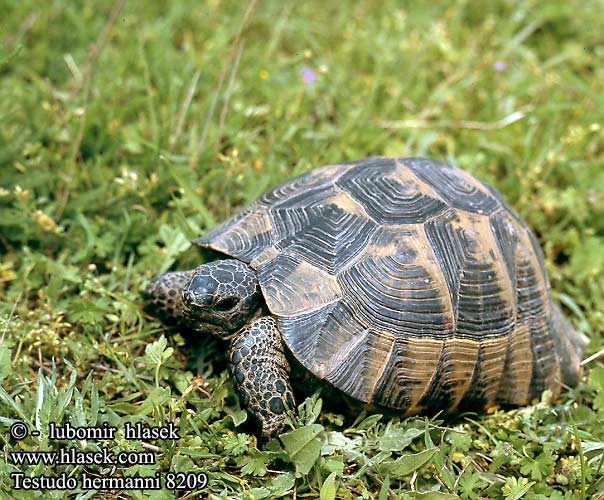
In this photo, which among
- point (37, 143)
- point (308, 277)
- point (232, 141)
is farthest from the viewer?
point (232, 141)

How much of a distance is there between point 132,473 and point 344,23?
4.47 m

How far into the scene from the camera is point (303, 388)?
3043 millimetres

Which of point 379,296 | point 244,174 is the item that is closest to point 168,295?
point 379,296

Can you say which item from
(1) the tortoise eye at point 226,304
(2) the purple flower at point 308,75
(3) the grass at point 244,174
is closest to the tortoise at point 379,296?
(1) the tortoise eye at point 226,304

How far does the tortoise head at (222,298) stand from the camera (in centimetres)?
294

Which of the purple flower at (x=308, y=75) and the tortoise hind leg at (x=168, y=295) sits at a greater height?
the purple flower at (x=308, y=75)

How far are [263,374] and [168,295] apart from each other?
0.70m

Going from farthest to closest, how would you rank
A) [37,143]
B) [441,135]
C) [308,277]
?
[441,135]
[37,143]
[308,277]

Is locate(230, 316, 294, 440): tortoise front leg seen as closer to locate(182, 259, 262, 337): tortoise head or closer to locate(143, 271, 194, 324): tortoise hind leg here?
locate(182, 259, 262, 337): tortoise head

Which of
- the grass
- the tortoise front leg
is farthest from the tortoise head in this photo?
the grass

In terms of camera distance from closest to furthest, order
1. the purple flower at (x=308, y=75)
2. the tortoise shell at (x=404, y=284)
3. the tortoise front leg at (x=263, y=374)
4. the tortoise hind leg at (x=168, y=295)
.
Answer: the tortoise front leg at (x=263, y=374) < the tortoise shell at (x=404, y=284) < the tortoise hind leg at (x=168, y=295) < the purple flower at (x=308, y=75)

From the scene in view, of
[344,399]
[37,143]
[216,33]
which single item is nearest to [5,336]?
[37,143]

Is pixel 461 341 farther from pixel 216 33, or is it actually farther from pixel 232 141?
pixel 216 33

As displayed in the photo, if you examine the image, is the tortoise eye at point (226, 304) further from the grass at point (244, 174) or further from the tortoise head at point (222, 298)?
the grass at point (244, 174)
